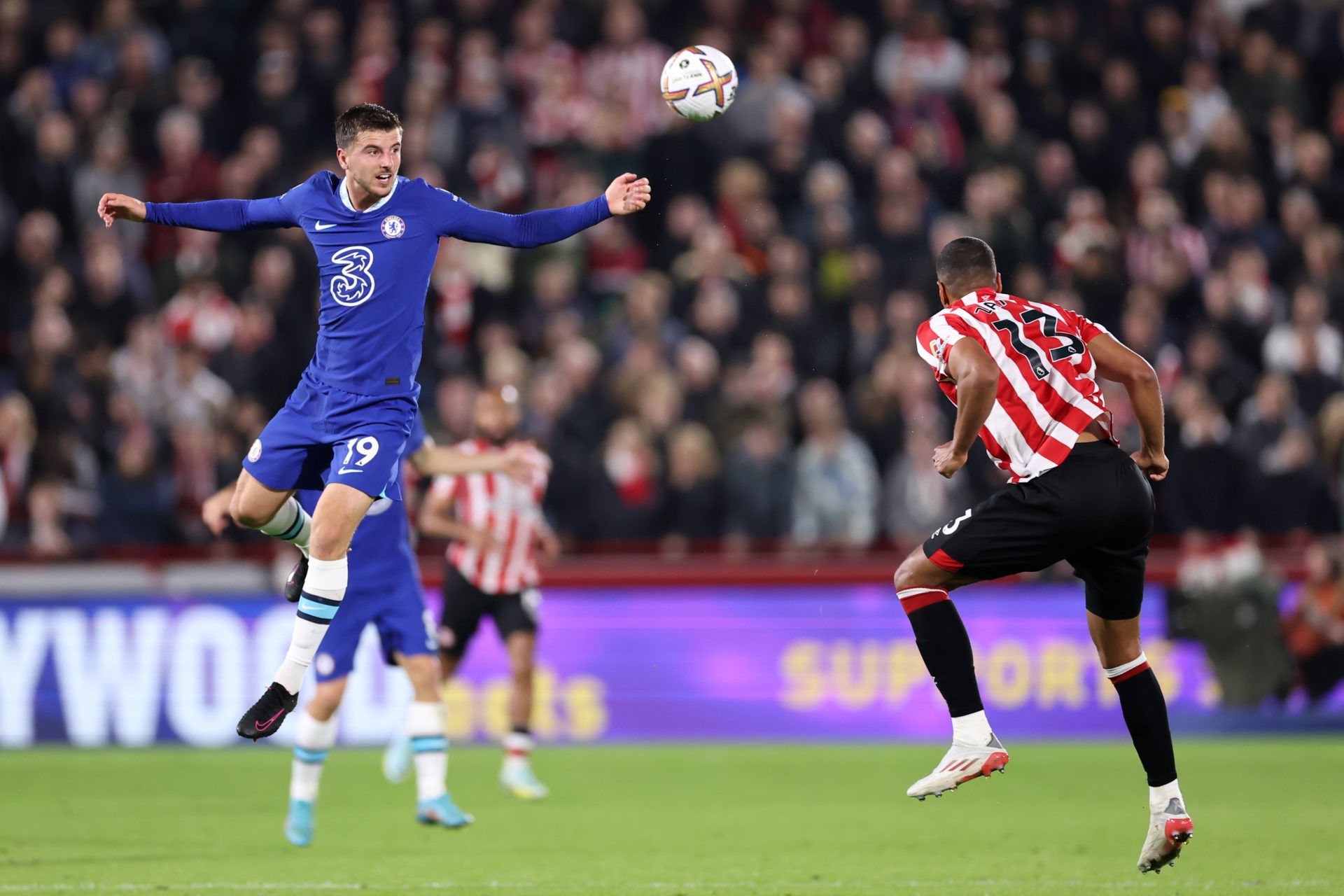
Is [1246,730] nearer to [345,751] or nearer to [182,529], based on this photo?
[345,751]

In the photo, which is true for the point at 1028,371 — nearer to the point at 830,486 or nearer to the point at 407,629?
the point at 407,629

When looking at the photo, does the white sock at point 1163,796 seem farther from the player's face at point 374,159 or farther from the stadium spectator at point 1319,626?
the stadium spectator at point 1319,626

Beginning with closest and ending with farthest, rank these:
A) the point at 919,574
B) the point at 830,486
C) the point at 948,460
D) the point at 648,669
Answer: the point at 948,460, the point at 919,574, the point at 648,669, the point at 830,486

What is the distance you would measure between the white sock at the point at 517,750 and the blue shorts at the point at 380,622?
2030mm

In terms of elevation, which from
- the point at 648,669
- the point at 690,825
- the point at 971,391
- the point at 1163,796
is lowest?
the point at 690,825

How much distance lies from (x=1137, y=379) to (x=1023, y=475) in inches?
22.5

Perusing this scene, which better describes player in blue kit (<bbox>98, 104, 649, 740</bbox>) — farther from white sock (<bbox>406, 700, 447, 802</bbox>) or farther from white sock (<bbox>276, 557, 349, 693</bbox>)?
white sock (<bbox>406, 700, 447, 802</bbox>)

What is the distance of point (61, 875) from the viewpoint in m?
7.68

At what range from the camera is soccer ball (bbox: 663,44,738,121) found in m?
7.59

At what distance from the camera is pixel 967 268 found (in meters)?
6.68

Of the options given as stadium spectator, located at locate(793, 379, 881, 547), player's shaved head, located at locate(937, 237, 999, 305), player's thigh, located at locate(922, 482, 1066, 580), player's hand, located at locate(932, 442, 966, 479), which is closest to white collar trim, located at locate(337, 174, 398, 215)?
player's shaved head, located at locate(937, 237, 999, 305)

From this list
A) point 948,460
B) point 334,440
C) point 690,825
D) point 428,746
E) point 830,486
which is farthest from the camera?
point 830,486

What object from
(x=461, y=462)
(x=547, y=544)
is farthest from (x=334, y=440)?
(x=547, y=544)

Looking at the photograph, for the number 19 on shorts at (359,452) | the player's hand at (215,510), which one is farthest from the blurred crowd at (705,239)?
the number 19 on shorts at (359,452)
